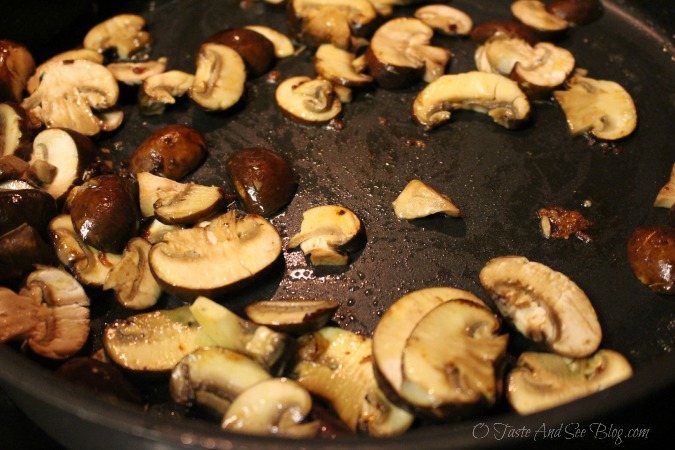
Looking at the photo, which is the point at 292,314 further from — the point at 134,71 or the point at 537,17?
the point at 537,17

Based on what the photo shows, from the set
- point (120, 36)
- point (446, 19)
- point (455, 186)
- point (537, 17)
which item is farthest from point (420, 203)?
point (120, 36)

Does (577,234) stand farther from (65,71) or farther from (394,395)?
(65,71)

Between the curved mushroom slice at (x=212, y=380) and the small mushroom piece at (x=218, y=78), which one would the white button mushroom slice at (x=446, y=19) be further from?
the curved mushroom slice at (x=212, y=380)

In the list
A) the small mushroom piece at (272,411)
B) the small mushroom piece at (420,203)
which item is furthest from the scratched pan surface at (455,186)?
the small mushroom piece at (272,411)

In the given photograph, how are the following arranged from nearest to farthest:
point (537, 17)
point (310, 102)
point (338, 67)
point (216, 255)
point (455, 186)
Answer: point (216, 255), point (455, 186), point (310, 102), point (338, 67), point (537, 17)

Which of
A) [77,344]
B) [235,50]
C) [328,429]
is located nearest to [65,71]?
[235,50]

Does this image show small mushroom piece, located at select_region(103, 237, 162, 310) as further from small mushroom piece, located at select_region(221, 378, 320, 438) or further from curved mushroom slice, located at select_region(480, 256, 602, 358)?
curved mushroom slice, located at select_region(480, 256, 602, 358)

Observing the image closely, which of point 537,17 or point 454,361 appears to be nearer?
point 454,361
